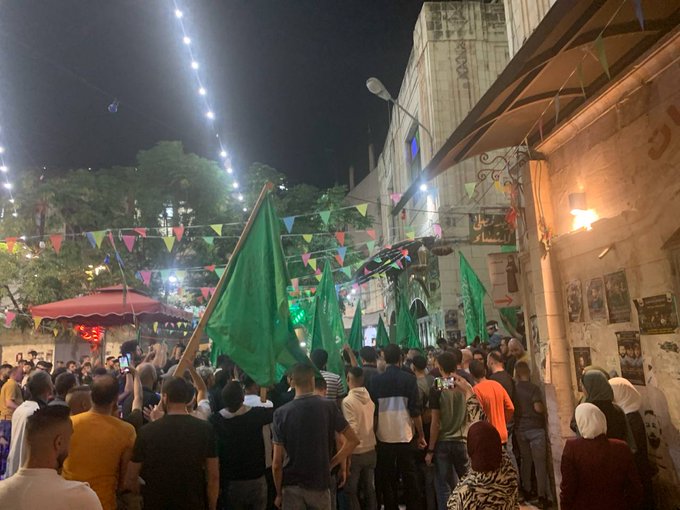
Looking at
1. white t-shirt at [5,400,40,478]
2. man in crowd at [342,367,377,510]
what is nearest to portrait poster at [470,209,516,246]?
man in crowd at [342,367,377,510]

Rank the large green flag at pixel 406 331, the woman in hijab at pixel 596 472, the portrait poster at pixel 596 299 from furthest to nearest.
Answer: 1. the large green flag at pixel 406 331
2. the portrait poster at pixel 596 299
3. the woman in hijab at pixel 596 472

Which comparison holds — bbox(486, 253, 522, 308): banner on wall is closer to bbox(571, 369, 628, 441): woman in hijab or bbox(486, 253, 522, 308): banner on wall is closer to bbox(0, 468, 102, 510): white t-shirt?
bbox(571, 369, 628, 441): woman in hijab

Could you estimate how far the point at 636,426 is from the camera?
5195 millimetres

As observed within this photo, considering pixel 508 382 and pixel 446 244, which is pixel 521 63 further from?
pixel 446 244

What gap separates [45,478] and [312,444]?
→ 8.16ft

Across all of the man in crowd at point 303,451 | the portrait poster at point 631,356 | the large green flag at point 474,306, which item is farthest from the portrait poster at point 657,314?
the large green flag at point 474,306

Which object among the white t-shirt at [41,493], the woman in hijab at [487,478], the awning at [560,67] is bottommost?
the woman in hijab at [487,478]

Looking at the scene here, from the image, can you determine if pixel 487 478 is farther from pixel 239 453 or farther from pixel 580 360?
pixel 580 360

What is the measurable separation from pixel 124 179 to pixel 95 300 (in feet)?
47.3

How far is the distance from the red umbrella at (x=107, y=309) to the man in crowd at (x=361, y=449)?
6.30 m

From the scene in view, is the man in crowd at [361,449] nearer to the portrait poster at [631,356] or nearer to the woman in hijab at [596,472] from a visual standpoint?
the woman in hijab at [596,472]

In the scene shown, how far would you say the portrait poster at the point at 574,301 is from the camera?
6.75 meters

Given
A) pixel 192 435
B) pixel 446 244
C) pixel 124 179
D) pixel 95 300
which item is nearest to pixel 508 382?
pixel 192 435

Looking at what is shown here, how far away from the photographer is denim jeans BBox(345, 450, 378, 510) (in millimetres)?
5797
